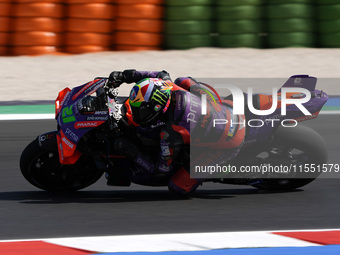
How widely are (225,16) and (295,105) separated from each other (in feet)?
26.8

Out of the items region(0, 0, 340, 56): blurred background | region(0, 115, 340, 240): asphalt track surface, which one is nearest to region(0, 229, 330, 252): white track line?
region(0, 115, 340, 240): asphalt track surface

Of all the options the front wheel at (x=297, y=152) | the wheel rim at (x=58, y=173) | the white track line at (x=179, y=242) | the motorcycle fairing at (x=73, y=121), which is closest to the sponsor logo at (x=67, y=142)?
the motorcycle fairing at (x=73, y=121)

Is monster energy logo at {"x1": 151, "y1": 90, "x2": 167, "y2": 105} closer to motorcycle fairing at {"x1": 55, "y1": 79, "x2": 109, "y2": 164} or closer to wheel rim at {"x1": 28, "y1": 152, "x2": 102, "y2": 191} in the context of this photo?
motorcycle fairing at {"x1": 55, "y1": 79, "x2": 109, "y2": 164}

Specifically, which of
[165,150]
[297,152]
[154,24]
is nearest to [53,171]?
[165,150]

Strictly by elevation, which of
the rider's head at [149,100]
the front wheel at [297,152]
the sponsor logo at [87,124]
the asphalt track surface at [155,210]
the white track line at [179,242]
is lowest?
the asphalt track surface at [155,210]

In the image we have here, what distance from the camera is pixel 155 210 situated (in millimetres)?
5742

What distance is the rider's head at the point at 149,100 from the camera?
552cm

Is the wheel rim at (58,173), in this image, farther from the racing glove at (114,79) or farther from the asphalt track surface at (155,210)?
the racing glove at (114,79)

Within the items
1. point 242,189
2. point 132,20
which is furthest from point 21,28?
point 242,189

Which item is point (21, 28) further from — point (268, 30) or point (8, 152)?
point (8, 152)

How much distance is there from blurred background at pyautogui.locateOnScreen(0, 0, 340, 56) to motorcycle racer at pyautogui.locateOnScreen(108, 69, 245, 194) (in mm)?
7797

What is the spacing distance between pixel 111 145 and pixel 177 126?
1.86ft

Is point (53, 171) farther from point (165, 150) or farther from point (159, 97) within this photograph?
point (159, 97)

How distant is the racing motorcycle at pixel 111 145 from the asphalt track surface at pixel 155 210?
0.17 meters
